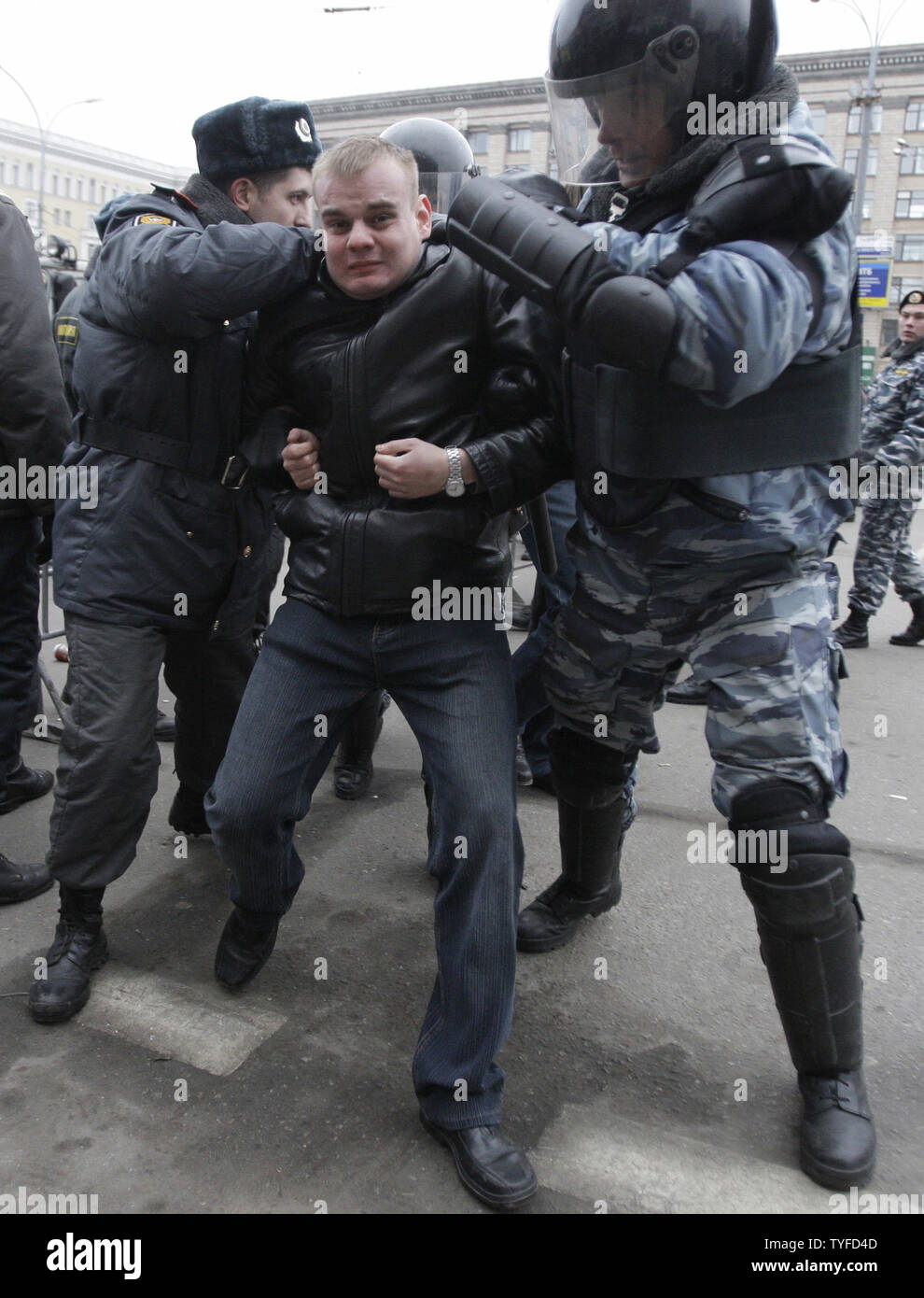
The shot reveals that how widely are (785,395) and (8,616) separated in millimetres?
2348

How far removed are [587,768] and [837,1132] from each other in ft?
3.03

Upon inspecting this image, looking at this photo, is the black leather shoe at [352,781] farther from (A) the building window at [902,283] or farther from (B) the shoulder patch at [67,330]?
(A) the building window at [902,283]

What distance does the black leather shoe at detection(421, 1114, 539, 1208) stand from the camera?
1.98 m

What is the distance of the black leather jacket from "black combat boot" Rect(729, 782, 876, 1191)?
76cm

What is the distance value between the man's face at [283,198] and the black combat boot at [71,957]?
1.68 metres

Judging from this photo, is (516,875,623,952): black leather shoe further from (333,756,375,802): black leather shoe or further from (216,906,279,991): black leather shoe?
(333,756,375,802): black leather shoe

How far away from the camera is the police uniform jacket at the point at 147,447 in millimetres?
2457

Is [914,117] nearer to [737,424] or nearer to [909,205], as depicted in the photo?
[909,205]

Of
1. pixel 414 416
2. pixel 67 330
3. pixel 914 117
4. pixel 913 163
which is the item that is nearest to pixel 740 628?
pixel 414 416

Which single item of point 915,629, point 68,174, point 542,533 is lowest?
point 915,629

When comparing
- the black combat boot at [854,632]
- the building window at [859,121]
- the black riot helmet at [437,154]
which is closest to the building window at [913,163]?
the building window at [859,121]

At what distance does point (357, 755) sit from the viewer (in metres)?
4.06
